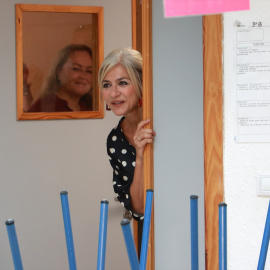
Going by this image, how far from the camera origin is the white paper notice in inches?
41.4

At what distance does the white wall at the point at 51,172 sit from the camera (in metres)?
3.18

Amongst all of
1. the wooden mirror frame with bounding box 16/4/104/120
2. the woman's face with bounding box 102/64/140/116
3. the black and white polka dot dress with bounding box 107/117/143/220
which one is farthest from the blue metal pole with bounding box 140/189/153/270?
the wooden mirror frame with bounding box 16/4/104/120

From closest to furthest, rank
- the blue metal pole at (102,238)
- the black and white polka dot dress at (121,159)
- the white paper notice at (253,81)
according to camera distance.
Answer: the blue metal pole at (102,238), the white paper notice at (253,81), the black and white polka dot dress at (121,159)

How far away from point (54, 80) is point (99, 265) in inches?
111

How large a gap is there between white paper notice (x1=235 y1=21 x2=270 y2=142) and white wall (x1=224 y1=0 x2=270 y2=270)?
14 millimetres

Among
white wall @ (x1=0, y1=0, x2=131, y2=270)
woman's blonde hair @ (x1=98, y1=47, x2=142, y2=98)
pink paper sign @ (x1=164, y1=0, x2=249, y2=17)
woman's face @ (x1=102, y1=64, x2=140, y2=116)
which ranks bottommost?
white wall @ (x1=0, y1=0, x2=131, y2=270)

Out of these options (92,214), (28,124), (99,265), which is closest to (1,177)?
(28,124)

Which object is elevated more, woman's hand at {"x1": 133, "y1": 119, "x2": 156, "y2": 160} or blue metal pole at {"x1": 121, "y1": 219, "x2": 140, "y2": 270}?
woman's hand at {"x1": 133, "y1": 119, "x2": 156, "y2": 160}

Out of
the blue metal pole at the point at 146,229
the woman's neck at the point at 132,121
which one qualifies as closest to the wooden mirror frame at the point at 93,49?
the woman's neck at the point at 132,121

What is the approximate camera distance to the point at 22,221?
3.21 metres

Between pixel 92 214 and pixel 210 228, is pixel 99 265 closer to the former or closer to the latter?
pixel 210 228

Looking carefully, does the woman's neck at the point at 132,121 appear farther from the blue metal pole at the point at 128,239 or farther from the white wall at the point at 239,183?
the blue metal pole at the point at 128,239

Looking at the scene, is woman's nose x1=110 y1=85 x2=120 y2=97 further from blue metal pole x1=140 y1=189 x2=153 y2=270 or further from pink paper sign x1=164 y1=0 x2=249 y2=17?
pink paper sign x1=164 y1=0 x2=249 y2=17

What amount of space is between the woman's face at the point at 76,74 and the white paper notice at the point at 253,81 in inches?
92.2
